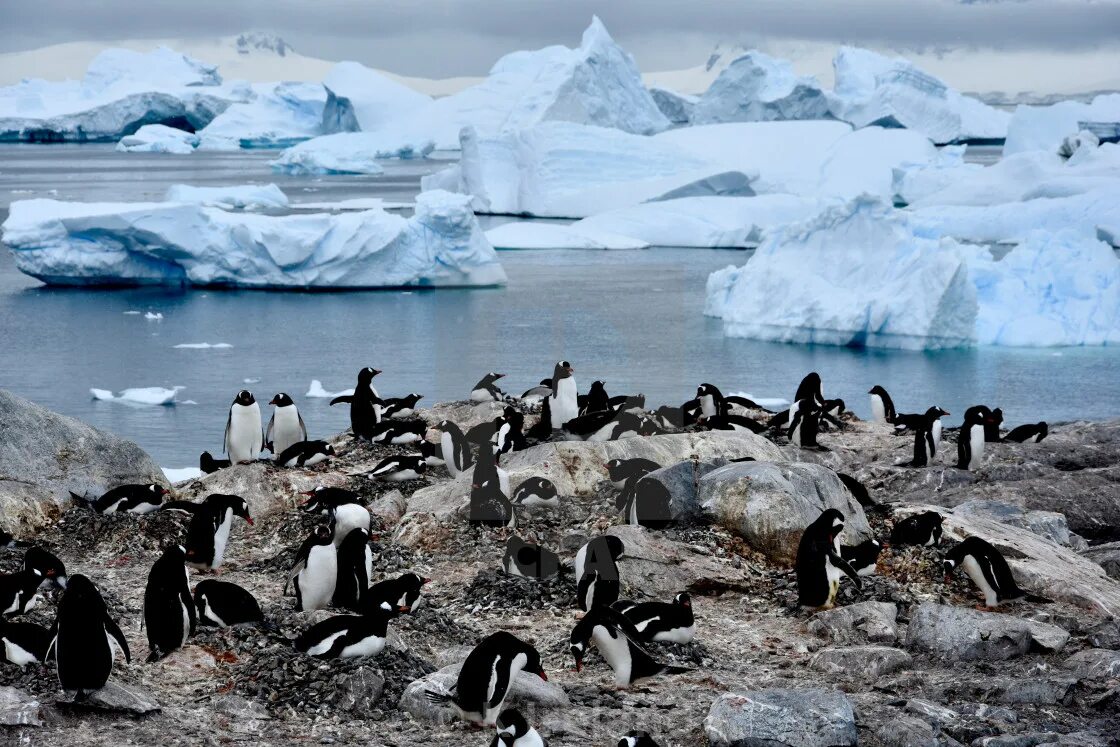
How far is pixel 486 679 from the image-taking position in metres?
4.55

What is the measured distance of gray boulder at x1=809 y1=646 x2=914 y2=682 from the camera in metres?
5.21

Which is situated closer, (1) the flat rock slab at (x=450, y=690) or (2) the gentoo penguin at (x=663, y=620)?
(1) the flat rock slab at (x=450, y=690)

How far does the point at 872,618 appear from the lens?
18.7 ft

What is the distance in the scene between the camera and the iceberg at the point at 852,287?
20.3m

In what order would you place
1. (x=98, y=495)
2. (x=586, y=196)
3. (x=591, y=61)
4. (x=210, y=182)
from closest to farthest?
(x=98, y=495) < (x=586, y=196) < (x=591, y=61) < (x=210, y=182)

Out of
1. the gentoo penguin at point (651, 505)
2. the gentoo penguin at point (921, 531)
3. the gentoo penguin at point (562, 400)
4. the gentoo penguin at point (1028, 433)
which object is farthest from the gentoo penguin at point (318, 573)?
the gentoo penguin at point (1028, 433)

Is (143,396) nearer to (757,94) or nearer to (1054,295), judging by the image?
(1054,295)

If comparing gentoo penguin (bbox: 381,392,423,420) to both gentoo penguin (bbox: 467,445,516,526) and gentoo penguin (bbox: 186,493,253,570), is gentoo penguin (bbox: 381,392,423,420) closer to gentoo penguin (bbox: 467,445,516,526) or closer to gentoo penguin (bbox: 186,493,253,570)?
gentoo penguin (bbox: 467,445,516,526)

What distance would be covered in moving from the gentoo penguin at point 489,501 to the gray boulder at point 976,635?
227 cm

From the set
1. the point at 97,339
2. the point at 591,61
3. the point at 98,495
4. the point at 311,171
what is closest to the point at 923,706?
the point at 98,495

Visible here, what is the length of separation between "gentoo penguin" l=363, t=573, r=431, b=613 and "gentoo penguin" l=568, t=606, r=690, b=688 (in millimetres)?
831

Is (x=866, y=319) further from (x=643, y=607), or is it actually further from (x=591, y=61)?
(x=591, y=61)

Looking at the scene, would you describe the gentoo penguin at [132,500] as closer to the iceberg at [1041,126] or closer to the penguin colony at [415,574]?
the penguin colony at [415,574]

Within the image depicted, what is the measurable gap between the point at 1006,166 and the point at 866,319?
51.7 feet
